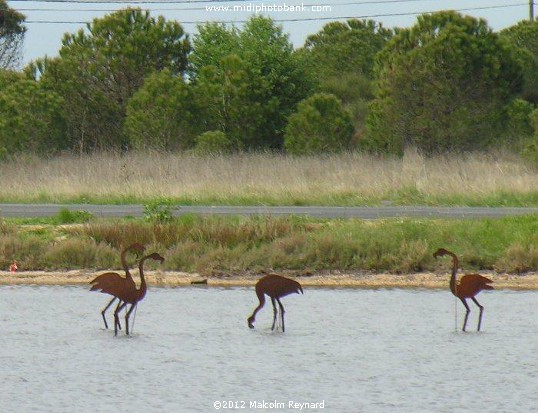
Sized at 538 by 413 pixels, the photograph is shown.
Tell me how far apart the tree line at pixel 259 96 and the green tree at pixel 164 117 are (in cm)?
5

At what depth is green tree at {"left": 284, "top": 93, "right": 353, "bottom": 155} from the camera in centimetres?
4653

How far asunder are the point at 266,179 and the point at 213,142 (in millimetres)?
12814

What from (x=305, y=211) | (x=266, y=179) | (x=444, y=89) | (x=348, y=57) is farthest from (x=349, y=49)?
(x=305, y=211)

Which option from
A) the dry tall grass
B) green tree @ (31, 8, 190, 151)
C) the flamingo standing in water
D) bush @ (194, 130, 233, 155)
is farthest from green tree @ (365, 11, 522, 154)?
the flamingo standing in water

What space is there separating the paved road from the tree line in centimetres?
1373

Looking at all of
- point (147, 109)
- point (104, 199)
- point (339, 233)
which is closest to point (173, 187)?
point (104, 199)

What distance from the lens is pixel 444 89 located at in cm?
4725

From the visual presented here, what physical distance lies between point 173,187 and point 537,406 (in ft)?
72.0

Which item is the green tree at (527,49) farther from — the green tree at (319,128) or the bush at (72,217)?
the bush at (72,217)

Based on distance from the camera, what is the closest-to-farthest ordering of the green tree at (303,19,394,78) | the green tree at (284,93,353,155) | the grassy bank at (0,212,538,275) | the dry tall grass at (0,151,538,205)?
1. the grassy bank at (0,212,538,275)
2. the dry tall grass at (0,151,538,205)
3. the green tree at (284,93,353,155)
4. the green tree at (303,19,394,78)

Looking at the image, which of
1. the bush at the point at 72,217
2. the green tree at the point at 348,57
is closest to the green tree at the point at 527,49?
the green tree at the point at 348,57

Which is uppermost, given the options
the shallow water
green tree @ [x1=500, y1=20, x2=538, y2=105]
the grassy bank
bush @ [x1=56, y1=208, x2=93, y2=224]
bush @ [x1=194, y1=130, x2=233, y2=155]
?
green tree @ [x1=500, y1=20, x2=538, y2=105]

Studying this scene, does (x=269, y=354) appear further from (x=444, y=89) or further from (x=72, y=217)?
(x=444, y=89)

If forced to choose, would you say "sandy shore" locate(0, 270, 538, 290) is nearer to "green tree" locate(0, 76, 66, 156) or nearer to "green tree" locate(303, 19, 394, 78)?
"green tree" locate(0, 76, 66, 156)
